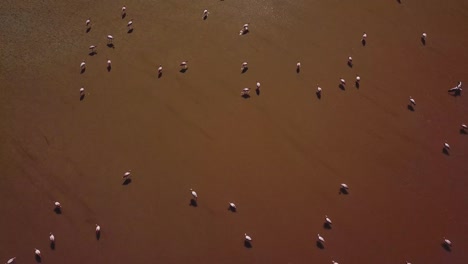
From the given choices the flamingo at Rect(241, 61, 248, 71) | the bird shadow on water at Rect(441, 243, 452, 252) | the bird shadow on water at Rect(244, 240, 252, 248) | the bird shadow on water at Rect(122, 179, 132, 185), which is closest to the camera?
the bird shadow on water at Rect(244, 240, 252, 248)

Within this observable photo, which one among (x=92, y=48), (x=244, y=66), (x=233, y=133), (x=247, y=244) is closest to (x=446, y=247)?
(x=247, y=244)

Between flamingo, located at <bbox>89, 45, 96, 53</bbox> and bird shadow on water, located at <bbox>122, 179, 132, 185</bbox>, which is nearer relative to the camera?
bird shadow on water, located at <bbox>122, 179, 132, 185</bbox>

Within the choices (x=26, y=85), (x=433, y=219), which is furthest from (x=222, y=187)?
(x=26, y=85)

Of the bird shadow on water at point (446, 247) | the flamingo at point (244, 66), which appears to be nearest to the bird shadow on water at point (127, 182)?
the flamingo at point (244, 66)

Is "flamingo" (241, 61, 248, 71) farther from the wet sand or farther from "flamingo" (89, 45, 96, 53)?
"flamingo" (89, 45, 96, 53)

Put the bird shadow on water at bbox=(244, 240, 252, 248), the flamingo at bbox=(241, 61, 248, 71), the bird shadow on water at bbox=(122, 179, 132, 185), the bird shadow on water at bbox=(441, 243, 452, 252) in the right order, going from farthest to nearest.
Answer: the flamingo at bbox=(241, 61, 248, 71)
the bird shadow on water at bbox=(122, 179, 132, 185)
the bird shadow on water at bbox=(441, 243, 452, 252)
the bird shadow on water at bbox=(244, 240, 252, 248)

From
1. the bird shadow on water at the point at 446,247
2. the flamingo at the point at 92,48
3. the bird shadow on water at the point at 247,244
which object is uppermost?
the flamingo at the point at 92,48

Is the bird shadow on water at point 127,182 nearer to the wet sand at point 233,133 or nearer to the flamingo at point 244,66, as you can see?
the wet sand at point 233,133

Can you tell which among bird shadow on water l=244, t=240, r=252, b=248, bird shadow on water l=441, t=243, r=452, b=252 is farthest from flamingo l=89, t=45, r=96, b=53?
bird shadow on water l=441, t=243, r=452, b=252

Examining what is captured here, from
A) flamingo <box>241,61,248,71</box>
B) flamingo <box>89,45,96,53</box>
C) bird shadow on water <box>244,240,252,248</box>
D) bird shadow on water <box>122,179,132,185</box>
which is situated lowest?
bird shadow on water <box>244,240,252,248</box>
